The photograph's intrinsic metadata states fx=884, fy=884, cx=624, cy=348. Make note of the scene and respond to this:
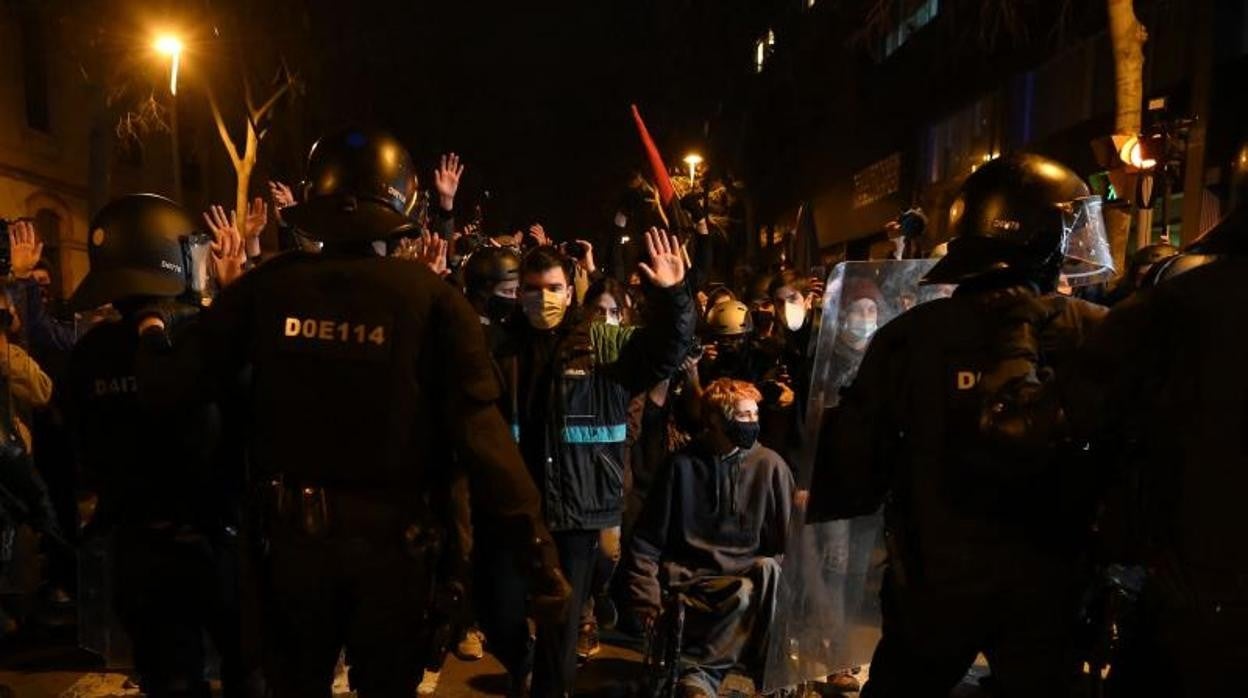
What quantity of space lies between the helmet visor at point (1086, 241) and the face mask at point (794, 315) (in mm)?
3194

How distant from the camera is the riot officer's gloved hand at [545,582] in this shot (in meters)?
2.69

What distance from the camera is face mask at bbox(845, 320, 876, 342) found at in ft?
12.1

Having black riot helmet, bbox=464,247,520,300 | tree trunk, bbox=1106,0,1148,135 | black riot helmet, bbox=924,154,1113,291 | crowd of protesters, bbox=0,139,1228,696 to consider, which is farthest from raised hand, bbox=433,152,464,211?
tree trunk, bbox=1106,0,1148,135

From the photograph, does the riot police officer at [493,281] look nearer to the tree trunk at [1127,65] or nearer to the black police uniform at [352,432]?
the black police uniform at [352,432]

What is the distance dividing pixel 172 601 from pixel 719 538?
2.50 m

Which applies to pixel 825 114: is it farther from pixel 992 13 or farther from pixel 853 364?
pixel 853 364

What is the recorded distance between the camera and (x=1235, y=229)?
2.18 meters

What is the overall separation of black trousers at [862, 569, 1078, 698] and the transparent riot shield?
0.82 m

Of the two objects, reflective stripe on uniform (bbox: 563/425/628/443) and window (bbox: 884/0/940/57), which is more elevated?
window (bbox: 884/0/940/57)

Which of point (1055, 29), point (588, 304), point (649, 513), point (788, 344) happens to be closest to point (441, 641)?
point (649, 513)

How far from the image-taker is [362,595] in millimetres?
2627

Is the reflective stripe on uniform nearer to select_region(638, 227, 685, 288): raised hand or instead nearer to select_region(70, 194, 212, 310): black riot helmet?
select_region(638, 227, 685, 288): raised hand

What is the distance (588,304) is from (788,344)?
2.04 m

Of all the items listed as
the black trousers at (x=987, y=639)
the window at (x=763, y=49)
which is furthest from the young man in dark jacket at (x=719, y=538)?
the window at (x=763, y=49)
